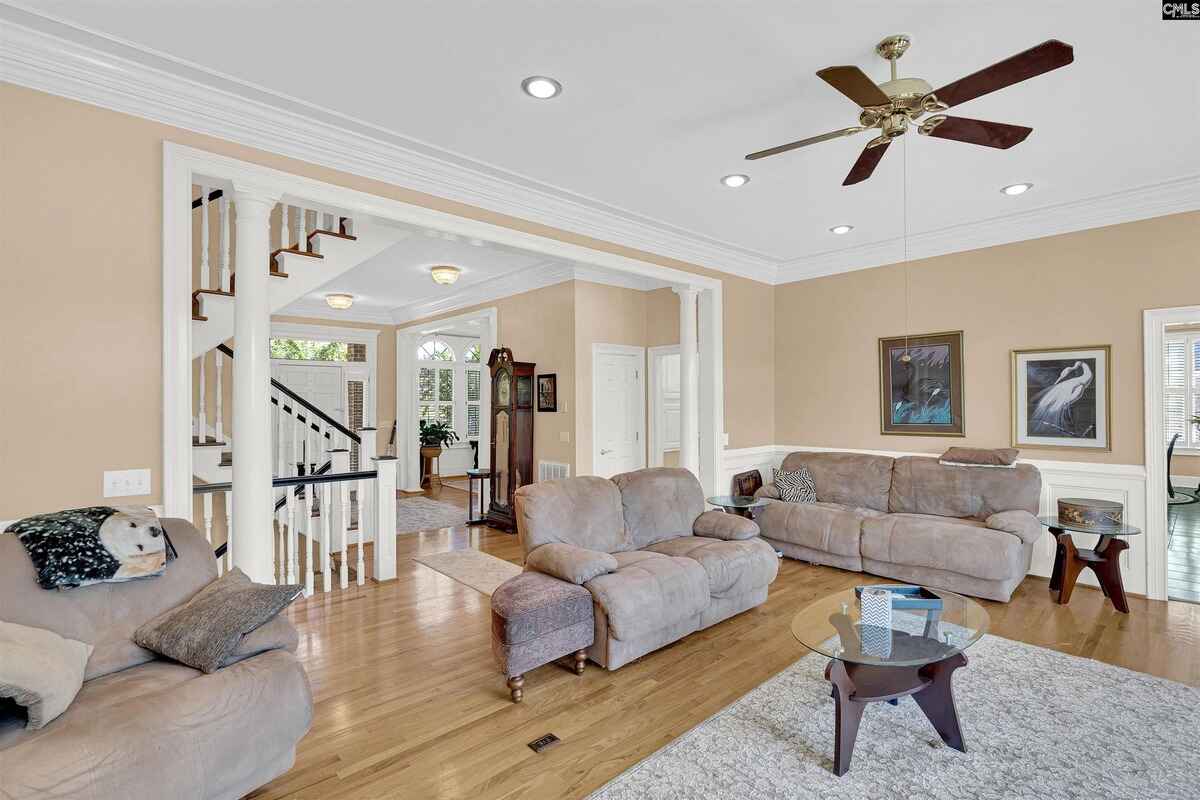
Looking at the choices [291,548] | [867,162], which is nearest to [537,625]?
[291,548]

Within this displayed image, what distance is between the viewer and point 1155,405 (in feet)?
13.1

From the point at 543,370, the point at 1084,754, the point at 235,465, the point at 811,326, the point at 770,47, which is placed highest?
the point at 770,47

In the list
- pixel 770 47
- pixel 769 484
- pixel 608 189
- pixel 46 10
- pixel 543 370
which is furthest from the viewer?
pixel 543 370

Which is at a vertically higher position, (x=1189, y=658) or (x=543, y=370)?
(x=543, y=370)

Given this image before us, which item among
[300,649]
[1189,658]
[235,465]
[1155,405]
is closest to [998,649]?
[1189,658]

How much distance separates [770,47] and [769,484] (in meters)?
4.05

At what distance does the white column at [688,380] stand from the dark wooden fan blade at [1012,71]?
128 inches

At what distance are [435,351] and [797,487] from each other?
6848 mm

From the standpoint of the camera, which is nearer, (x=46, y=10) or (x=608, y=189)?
(x=46, y=10)

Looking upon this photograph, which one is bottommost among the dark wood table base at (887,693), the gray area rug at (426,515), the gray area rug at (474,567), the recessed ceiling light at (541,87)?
the gray area rug at (474,567)

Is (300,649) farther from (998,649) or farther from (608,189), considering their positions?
(998,649)

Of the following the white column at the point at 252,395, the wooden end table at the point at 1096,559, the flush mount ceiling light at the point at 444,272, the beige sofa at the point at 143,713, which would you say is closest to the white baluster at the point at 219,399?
the white column at the point at 252,395

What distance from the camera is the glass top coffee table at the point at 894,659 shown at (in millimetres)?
2201

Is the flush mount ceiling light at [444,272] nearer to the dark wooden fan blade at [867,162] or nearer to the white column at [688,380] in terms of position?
the white column at [688,380]
